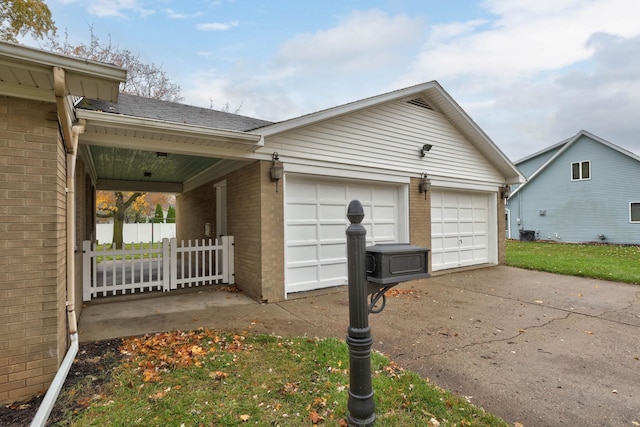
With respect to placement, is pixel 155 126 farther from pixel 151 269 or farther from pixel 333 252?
pixel 333 252

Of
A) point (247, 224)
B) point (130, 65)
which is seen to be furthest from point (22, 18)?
point (247, 224)

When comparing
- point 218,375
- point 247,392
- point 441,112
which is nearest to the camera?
point 247,392

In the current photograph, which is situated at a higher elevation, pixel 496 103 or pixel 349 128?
pixel 496 103

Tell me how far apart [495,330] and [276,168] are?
4206 millimetres

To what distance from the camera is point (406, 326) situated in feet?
14.7

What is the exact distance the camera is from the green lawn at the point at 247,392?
235cm

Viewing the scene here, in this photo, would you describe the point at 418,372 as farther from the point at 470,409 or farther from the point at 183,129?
the point at 183,129

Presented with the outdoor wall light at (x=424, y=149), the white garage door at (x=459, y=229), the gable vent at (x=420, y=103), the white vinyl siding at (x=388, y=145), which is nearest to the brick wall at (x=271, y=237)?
the white vinyl siding at (x=388, y=145)

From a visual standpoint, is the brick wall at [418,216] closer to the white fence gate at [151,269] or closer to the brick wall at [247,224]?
the brick wall at [247,224]

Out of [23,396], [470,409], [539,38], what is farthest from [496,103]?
[23,396]

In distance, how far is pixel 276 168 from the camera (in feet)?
18.9

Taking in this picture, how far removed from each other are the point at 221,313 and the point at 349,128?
4.38 meters

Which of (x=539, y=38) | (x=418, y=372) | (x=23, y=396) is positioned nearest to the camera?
(x=23, y=396)

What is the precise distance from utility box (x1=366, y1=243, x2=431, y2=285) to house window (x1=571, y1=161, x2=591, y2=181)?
870 inches
